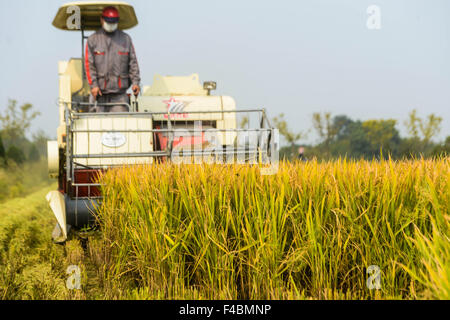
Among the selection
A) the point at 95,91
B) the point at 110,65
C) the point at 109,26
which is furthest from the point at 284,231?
the point at 109,26

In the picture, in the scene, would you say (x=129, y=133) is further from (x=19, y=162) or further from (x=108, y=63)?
(x=19, y=162)

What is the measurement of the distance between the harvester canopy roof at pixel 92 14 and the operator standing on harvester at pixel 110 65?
18.3 inches

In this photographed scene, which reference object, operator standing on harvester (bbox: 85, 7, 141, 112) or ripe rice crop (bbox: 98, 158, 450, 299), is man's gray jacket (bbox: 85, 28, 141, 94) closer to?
operator standing on harvester (bbox: 85, 7, 141, 112)

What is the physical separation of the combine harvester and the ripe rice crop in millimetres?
1099

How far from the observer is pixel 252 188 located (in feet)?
12.6

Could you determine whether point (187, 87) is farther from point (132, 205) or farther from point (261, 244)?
point (261, 244)

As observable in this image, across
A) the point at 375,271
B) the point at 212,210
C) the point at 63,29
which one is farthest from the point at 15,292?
the point at 63,29

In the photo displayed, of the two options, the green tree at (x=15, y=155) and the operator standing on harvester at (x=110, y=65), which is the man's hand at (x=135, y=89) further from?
the green tree at (x=15, y=155)

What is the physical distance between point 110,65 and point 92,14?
156 cm

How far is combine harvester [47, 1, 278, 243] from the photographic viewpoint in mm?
5633

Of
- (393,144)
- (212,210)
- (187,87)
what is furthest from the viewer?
(393,144)

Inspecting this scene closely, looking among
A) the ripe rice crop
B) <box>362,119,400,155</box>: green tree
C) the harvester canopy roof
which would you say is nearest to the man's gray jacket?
the harvester canopy roof

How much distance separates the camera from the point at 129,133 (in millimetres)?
6977

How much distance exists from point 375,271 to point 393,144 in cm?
4652
